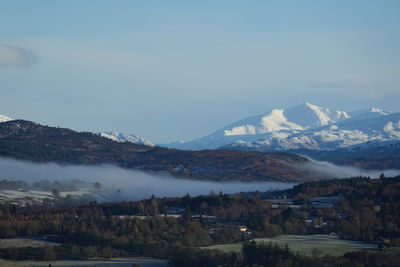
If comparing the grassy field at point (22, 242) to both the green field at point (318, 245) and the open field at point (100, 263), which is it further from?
the green field at point (318, 245)

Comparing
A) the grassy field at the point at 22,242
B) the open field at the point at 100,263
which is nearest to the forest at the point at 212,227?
the open field at the point at 100,263

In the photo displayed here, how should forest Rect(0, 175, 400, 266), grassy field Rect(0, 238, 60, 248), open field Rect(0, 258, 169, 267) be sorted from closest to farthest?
1. forest Rect(0, 175, 400, 266)
2. open field Rect(0, 258, 169, 267)
3. grassy field Rect(0, 238, 60, 248)

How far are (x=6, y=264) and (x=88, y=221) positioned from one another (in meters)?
41.2

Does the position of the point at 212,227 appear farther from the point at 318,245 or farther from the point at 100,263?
the point at 100,263

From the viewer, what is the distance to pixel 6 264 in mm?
116812

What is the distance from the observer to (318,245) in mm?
119062

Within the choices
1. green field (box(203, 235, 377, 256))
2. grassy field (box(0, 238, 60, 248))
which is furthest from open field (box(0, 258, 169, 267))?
grassy field (box(0, 238, 60, 248))

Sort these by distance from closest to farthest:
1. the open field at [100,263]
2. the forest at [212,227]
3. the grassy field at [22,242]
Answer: the forest at [212,227]
the open field at [100,263]
the grassy field at [22,242]

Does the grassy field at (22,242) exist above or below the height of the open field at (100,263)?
above

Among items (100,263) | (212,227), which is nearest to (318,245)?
(100,263)

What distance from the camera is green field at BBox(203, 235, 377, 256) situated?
113 metres

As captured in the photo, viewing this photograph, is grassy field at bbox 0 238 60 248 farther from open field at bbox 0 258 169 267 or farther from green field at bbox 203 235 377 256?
green field at bbox 203 235 377 256

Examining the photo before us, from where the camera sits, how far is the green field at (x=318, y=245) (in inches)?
4466

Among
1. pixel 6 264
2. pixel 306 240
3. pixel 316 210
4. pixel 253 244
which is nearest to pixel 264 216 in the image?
pixel 316 210
